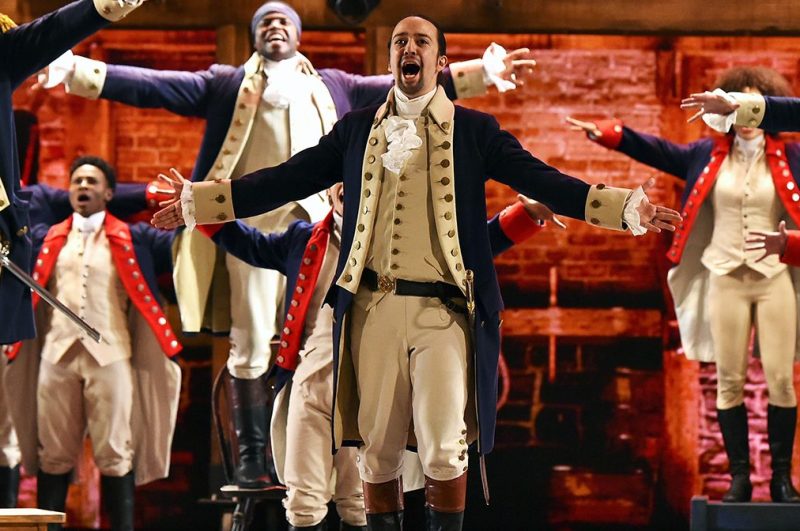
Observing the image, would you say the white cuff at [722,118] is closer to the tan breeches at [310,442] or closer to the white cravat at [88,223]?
the tan breeches at [310,442]

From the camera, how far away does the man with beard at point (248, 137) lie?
5.07 m

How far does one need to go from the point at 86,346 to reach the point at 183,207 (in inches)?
74.9

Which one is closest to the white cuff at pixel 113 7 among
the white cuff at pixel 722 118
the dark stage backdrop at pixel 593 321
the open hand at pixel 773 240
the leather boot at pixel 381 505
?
the leather boot at pixel 381 505

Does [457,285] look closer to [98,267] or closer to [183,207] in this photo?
[183,207]

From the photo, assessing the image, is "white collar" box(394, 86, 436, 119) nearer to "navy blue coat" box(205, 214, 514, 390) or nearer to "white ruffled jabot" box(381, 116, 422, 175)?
"white ruffled jabot" box(381, 116, 422, 175)

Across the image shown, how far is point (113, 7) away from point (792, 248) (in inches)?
98.9

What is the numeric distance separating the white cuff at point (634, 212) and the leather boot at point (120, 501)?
2.89 m

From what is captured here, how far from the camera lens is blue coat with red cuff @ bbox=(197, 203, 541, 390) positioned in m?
4.39

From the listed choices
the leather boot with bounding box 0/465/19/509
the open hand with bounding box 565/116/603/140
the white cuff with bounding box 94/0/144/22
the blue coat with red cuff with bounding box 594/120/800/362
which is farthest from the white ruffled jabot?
the leather boot with bounding box 0/465/19/509

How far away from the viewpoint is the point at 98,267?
18.2 feet

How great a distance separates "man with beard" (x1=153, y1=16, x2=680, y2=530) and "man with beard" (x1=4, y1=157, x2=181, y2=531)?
6.16 feet

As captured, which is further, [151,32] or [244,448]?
[151,32]

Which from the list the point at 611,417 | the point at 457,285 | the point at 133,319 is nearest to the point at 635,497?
the point at 611,417

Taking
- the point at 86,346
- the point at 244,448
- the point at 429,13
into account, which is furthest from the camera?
the point at 429,13
